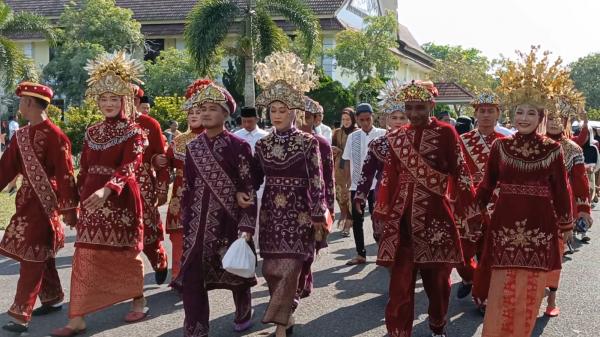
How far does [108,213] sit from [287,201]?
1.57 m

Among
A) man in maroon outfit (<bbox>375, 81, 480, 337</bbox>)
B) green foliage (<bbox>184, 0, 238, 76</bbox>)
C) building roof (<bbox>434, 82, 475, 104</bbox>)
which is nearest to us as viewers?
man in maroon outfit (<bbox>375, 81, 480, 337</bbox>)

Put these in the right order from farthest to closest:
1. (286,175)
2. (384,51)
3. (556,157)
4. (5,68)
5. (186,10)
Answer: (186,10), (384,51), (5,68), (286,175), (556,157)

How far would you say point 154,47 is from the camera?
42375mm

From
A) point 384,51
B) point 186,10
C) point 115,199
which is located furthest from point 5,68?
point 115,199

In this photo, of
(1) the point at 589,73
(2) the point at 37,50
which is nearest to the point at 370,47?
(2) the point at 37,50

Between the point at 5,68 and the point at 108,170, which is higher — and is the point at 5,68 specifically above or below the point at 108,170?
above

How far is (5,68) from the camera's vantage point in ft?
85.2

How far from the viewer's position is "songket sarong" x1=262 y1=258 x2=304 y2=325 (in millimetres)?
5746

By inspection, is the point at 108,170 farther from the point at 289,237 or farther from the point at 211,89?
the point at 289,237

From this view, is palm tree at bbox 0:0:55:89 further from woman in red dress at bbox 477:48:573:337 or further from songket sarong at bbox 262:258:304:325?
woman in red dress at bbox 477:48:573:337

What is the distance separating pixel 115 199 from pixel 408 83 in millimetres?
2615

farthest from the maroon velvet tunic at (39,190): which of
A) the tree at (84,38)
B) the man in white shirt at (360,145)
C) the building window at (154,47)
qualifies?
the building window at (154,47)

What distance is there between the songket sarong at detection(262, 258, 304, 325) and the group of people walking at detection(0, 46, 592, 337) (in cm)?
1

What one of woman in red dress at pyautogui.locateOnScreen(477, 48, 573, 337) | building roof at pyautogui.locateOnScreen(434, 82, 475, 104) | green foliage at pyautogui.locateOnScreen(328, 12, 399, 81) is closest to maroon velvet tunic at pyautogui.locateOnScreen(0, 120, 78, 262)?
woman in red dress at pyautogui.locateOnScreen(477, 48, 573, 337)
